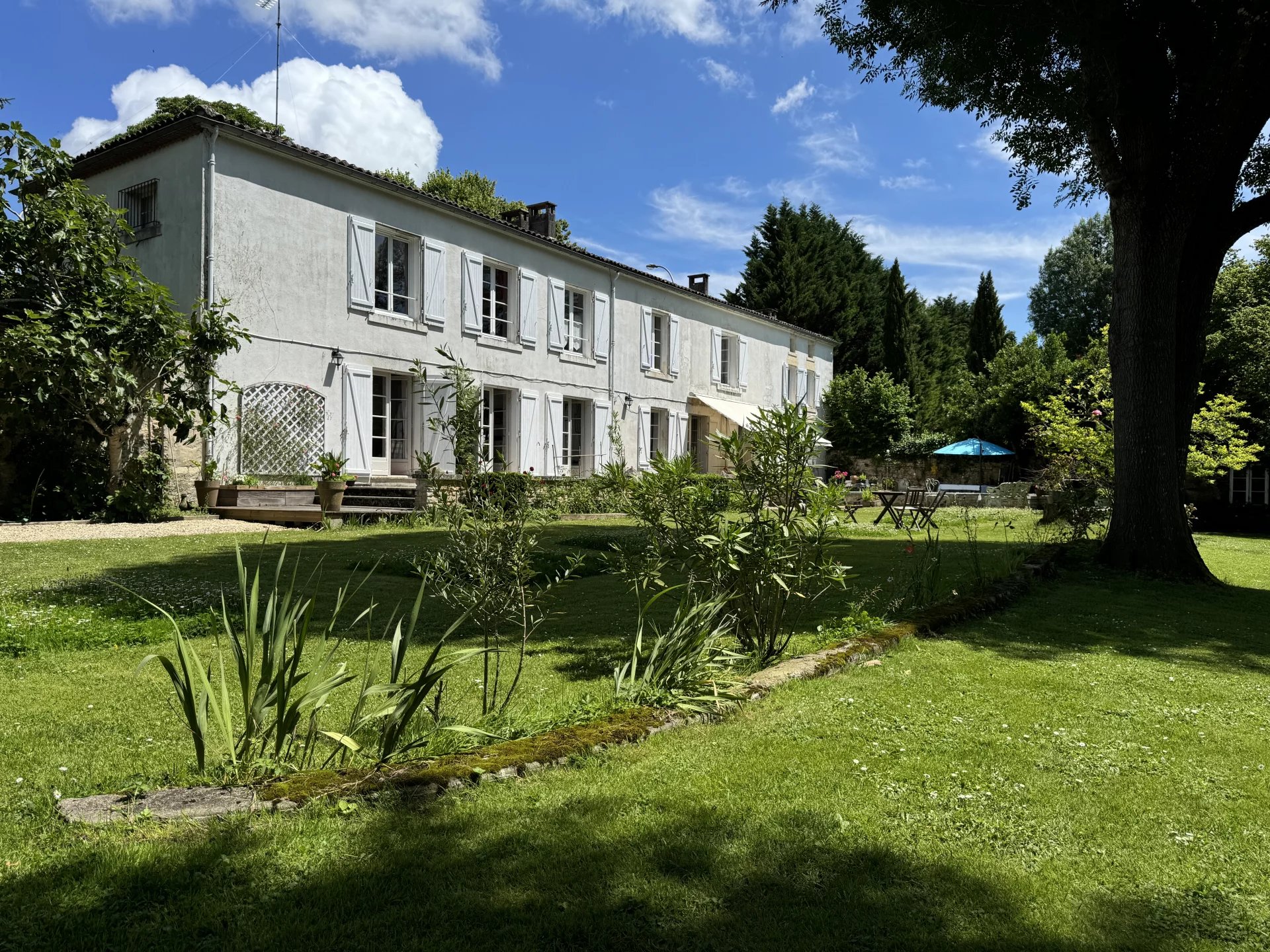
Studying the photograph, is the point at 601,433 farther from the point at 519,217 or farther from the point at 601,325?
the point at 519,217

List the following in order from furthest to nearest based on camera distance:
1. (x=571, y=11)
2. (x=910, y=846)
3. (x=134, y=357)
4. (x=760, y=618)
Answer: (x=134, y=357) < (x=571, y=11) < (x=760, y=618) < (x=910, y=846)

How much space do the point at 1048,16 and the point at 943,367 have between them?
3346 centimetres

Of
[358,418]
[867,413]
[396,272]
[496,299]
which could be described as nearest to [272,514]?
[358,418]

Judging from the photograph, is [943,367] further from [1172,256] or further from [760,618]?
[760,618]

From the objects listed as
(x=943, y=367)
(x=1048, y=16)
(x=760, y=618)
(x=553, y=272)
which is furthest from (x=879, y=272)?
(x=760, y=618)

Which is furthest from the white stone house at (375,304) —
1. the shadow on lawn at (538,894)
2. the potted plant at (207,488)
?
the shadow on lawn at (538,894)

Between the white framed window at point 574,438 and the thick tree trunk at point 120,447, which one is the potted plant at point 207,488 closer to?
the thick tree trunk at point 120,447

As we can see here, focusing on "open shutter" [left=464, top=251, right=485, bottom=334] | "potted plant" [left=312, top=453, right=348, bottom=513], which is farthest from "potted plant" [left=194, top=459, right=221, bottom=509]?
"open shutter" [left=464, top=251, right=485, bottom=334]

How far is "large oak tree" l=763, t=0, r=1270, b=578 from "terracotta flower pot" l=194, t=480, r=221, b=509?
1052 centimetres

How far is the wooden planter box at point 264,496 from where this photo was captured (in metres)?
13.0

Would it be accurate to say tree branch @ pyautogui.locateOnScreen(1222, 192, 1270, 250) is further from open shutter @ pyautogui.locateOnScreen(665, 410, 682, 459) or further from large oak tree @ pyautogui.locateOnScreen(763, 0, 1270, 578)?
open shutter @ pyautogui.locateOnScreen(665, 410, 682, 459)

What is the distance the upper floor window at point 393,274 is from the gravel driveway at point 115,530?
A: 18.8ft

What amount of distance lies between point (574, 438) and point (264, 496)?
9477 mm

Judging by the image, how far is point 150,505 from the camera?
12.3 metres
